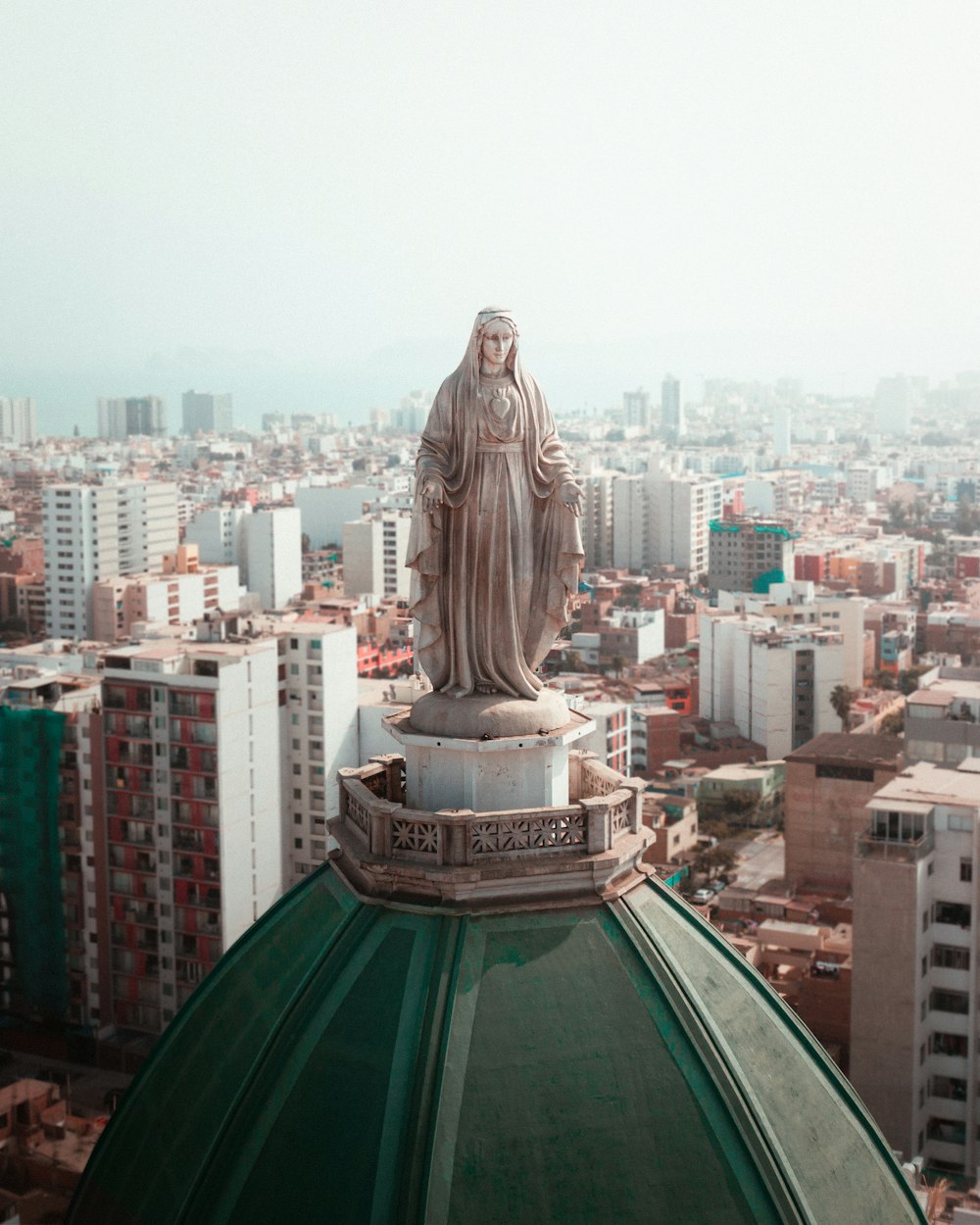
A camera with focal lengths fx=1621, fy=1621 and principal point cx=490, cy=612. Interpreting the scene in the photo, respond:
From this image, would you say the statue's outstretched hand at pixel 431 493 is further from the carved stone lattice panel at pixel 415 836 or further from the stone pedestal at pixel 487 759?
the carved stone lattice panel at pixel 415 836

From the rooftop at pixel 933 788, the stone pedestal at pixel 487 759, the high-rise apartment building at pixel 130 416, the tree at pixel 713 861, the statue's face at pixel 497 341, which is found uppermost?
the high-rise apartment building at pixel 130 416

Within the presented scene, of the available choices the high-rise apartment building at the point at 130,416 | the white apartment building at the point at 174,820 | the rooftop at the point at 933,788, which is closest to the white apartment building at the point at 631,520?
the white apartment building at the point at 174,820

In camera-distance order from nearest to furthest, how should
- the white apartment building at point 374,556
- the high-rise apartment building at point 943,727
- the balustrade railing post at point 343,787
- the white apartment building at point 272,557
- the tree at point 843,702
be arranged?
the balustrade railing post at point 343,787
the high-rise apartment building at point 943,727
the tree at point 843,702
the white apartment building at point 374,556
the white apartment building at point 272,557

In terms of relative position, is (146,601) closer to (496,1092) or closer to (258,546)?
(258,546)

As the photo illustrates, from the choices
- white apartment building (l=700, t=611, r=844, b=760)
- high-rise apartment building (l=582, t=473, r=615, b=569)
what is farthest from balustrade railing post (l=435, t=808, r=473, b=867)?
high-rise apartment building (l=582, t=473, r=615, b=569)

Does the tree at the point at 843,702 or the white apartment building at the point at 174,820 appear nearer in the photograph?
the white apartment building at the point at 174,820

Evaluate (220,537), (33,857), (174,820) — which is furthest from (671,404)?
(174,820)

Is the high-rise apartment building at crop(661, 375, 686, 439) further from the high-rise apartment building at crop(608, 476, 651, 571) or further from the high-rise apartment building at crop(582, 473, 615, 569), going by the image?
the high-rise apartment building at crop(608, 476, 651, 571)
